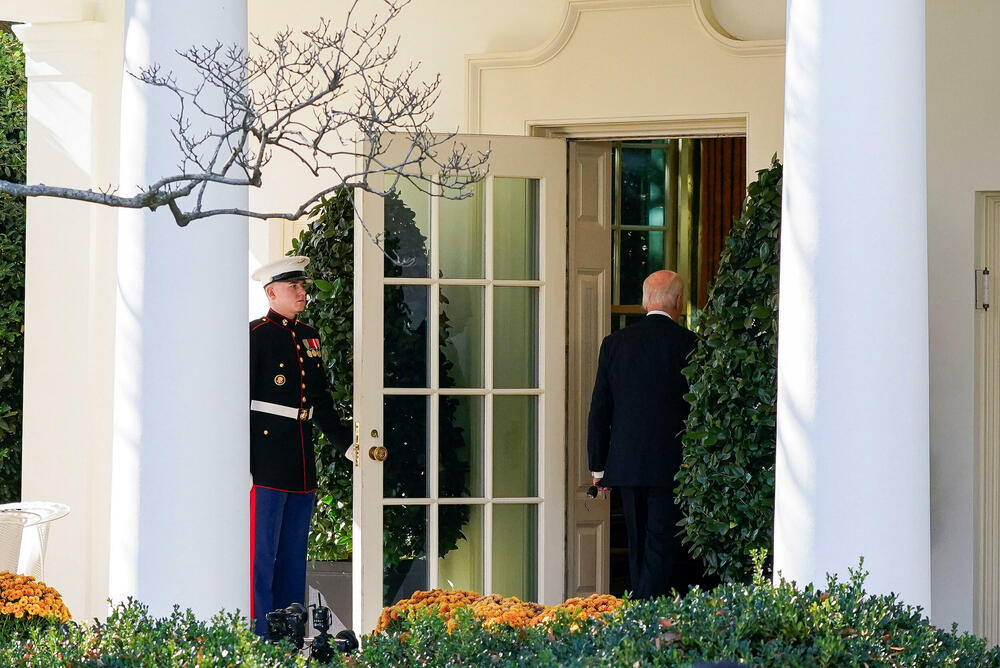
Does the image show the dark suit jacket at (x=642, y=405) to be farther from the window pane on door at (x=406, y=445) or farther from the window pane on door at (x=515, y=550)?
the window pane on door at (x=406, y=445)

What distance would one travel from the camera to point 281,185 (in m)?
6.99

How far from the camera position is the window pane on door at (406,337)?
6102 millimetres

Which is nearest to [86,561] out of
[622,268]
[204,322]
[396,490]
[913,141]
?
[396,490]

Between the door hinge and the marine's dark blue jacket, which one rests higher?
the door hinge

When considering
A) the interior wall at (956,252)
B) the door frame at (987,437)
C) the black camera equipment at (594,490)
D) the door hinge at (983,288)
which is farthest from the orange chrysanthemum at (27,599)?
the door hinge at (983,288)

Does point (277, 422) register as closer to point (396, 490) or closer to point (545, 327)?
point (396, 490)

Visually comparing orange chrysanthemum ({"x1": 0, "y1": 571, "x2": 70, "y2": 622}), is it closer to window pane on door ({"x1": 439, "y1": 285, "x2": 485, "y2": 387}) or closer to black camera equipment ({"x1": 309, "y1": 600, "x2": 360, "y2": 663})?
black camera equipment ({"x1": 309, "y1": 600, "x2": 360, "y2": 663})

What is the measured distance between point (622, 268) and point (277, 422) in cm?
314

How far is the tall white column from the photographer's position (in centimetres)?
372

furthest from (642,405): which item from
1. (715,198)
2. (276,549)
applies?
(715,198)

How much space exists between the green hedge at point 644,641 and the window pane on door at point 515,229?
10.0ft

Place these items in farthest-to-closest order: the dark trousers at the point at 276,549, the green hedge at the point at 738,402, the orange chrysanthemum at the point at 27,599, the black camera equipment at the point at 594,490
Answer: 1. the black camera equipment at the point at 594,490
2. the dark trousers at the point at 276,549
3. the green hedge at the point at 738,402
4. the orange chrysanthemum at the point at 27,599

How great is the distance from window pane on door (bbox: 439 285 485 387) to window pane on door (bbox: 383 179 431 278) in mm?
162

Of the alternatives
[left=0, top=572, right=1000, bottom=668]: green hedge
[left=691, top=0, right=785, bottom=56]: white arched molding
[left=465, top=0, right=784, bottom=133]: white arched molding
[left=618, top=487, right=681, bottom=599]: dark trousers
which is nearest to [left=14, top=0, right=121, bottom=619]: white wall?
[left=465, top=0, right=784, bottom=133]: white arched molding
